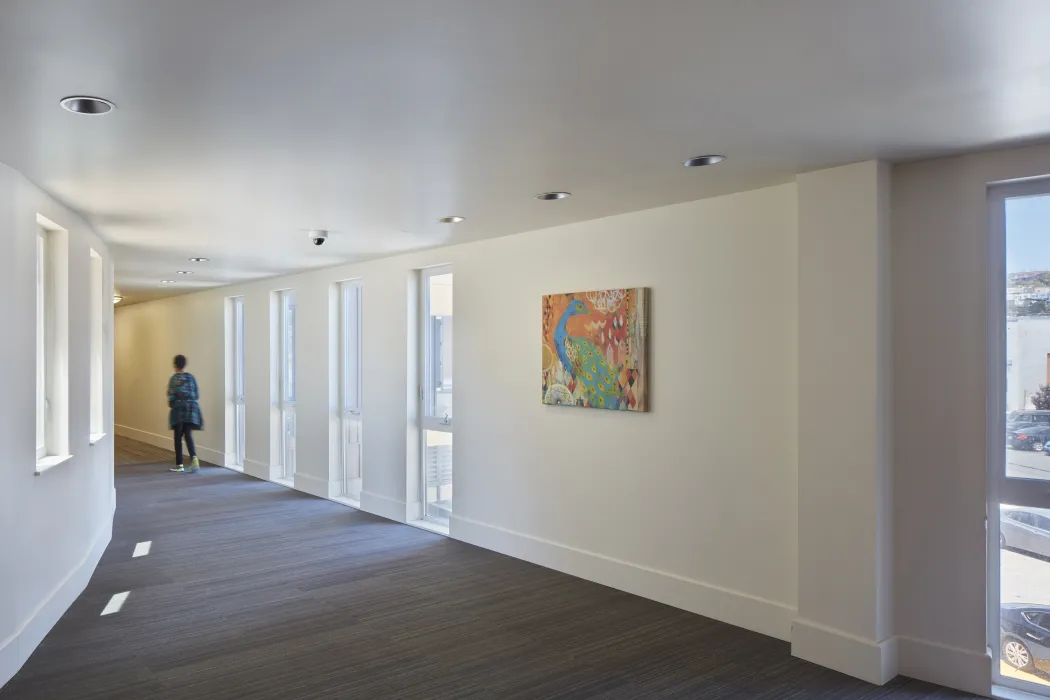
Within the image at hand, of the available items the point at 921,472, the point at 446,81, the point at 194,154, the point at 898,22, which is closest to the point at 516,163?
the point at 446,81

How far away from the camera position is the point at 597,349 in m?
5.16

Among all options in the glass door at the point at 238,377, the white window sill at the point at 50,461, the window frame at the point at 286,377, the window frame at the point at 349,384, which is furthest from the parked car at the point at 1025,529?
the glass door at the point at 238,377

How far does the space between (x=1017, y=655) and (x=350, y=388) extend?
255 inches

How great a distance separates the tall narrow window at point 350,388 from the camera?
324 inches

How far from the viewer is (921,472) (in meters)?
3.67

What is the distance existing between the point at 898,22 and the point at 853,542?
2.54m

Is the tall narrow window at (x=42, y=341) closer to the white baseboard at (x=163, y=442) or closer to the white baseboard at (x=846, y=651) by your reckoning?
the white baseboard at (x=846, y=651)

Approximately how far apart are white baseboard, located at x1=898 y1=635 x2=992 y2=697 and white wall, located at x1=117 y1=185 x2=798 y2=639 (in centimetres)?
60

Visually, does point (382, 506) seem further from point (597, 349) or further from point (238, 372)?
point (238, 372)

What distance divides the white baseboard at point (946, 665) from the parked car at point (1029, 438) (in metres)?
0.98

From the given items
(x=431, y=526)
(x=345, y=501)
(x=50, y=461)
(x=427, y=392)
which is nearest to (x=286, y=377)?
(x=345, y=501)

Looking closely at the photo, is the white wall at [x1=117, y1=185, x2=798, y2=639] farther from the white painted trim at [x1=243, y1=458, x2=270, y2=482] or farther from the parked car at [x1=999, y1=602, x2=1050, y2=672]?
the white painted trim at [x1=243, y1=458, x2=270, y2=482]

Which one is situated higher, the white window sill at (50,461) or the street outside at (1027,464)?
the street outside at (1027,464)

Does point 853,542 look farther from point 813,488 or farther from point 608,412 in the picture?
point 608,412
